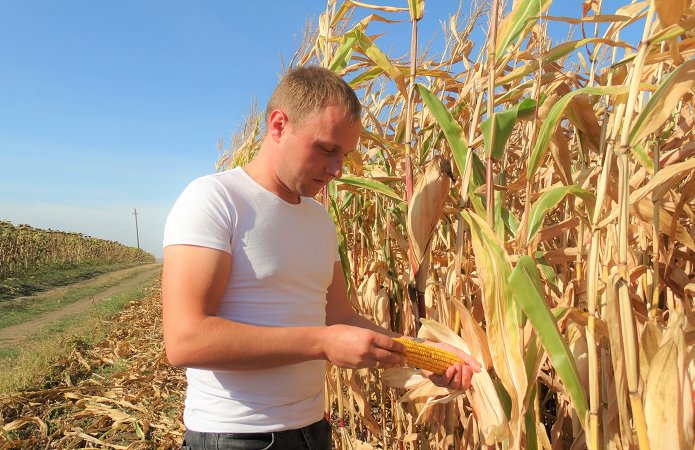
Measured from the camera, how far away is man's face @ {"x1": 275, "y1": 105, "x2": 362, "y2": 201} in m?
1.28

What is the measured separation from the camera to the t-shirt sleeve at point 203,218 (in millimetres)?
1177

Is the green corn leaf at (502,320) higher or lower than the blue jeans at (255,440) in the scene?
higher

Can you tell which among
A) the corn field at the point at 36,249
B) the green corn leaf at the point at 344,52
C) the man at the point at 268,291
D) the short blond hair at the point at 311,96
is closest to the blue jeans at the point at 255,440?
the man at the point at 268,291

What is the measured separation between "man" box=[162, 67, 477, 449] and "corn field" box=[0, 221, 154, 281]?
15.2 metres

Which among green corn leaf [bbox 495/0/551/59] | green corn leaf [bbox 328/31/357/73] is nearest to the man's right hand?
green corn leaf [bbox 495/0/551/59]

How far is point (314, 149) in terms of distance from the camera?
129 cm

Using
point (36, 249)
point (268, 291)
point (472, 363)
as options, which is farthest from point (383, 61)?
point (36, 249)

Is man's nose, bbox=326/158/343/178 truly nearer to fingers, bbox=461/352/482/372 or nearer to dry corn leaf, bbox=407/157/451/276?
dry corn leaf, bbox=407/157/451/276

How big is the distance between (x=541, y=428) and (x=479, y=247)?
0.63 m

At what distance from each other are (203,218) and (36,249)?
22371 mm

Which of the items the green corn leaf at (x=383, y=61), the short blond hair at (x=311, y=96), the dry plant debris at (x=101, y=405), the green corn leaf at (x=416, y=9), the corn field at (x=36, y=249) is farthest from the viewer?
the corn field at (x=36, y=249)

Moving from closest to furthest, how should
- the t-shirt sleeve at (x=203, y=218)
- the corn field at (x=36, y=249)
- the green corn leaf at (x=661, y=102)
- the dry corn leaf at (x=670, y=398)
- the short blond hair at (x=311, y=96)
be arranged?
1. the dry corn leaf at (x=670, y=398)
2. the green corn leaf at (x=661, y=102)
3. the t-shirt sleeve at (x=203, y=218)
4. the short blond hair at (x=311, y=96)
5. the corn field at (x=36, y=249)

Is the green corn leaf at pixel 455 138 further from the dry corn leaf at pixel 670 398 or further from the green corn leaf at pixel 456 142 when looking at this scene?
the dry corn leaf at pixel 670 398

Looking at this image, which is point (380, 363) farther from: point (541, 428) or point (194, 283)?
point (541, 428)
